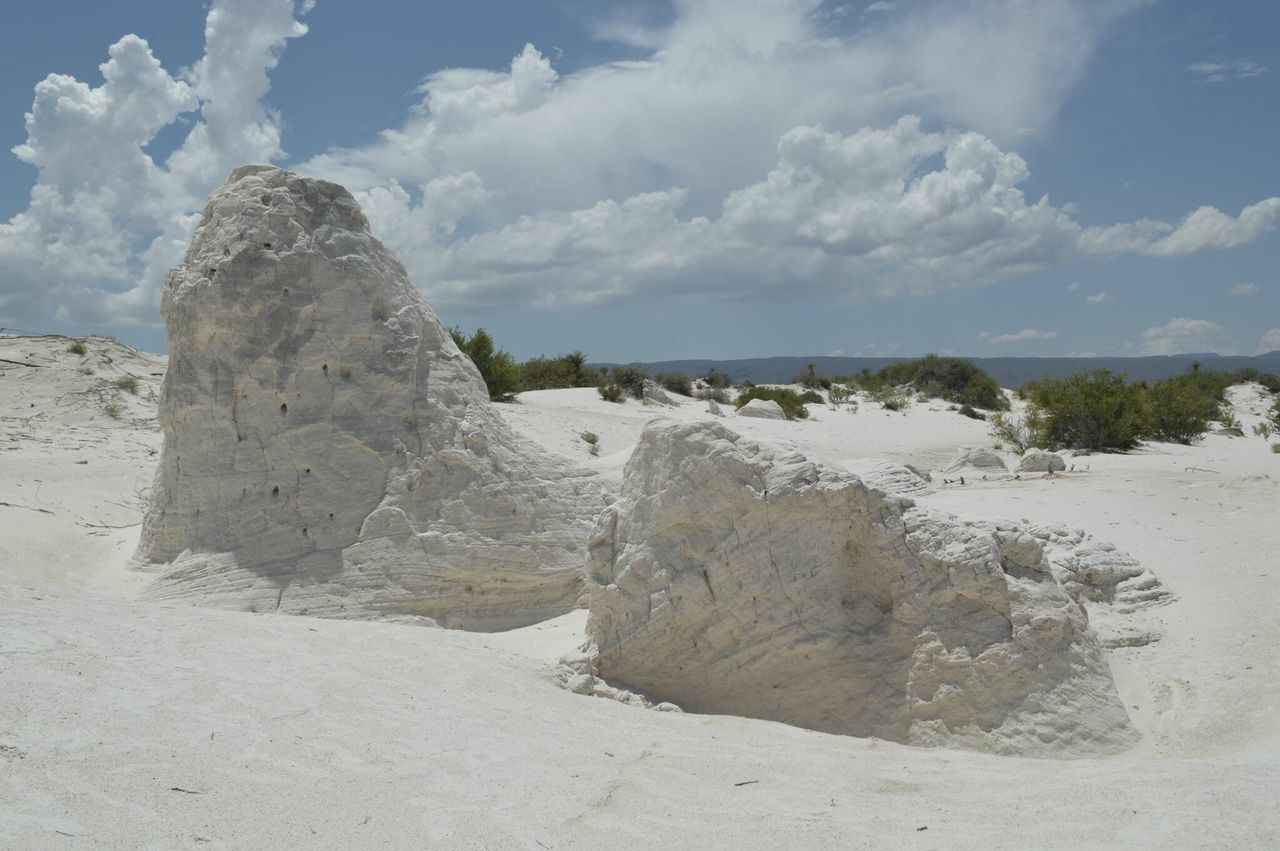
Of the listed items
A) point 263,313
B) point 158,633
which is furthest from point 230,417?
point 158,633

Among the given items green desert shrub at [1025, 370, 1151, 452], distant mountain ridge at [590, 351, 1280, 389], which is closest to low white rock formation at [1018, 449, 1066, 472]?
green desert shrub at [1025, 370, 1151, 452]

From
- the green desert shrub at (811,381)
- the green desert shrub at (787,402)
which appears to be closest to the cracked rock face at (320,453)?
the green desert shrub at (787,402)

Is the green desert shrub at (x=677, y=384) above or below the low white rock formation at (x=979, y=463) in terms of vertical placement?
above

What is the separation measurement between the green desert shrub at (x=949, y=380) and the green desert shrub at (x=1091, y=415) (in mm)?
12037

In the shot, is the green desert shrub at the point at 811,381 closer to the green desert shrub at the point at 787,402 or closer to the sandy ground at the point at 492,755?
the green desert shrub at the point at 787,402

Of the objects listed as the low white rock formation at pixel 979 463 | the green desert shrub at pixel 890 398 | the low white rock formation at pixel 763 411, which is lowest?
the low white rock formation at pixel 979 463

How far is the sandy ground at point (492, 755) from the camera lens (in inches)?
122

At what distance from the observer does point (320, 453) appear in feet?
25.2

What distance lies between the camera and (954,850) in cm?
329

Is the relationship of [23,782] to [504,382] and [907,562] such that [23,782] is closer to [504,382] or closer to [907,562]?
[907,562]

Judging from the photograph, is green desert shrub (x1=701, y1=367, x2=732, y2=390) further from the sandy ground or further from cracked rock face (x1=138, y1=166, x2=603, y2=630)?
the sandy ground

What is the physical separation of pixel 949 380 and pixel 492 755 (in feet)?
113

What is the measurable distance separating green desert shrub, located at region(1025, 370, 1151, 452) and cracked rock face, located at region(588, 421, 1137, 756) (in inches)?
501

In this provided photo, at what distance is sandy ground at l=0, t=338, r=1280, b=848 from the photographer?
10.2 ft
